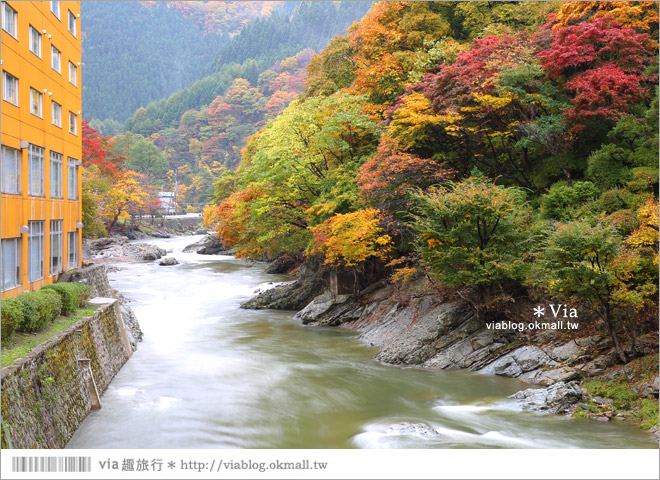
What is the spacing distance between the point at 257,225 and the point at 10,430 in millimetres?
19220

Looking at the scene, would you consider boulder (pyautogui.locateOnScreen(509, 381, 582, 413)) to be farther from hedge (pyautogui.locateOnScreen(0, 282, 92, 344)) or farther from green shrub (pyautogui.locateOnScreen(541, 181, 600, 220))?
hedge (pyautogui.locateOnScreen(0, 282, 92, 344))

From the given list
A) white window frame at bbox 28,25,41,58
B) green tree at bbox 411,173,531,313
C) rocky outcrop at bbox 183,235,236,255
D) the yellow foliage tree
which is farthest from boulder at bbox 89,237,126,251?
green tree at bbox 411,173,531,313

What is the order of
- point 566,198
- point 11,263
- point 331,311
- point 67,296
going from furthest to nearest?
point 331,311 → point 566,198 → point 11,263 → point 67,296

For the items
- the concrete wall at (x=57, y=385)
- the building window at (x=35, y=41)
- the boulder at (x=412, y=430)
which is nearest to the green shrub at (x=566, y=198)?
the boulder at (x=412, y=430)

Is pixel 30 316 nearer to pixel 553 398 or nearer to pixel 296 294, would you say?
pixel 553 398

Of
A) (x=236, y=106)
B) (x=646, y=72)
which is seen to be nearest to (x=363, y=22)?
(x=646, y=72)

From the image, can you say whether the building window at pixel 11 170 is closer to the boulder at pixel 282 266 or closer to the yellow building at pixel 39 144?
the yellow building at pixel 39 144

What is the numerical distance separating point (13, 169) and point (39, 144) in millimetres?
2322

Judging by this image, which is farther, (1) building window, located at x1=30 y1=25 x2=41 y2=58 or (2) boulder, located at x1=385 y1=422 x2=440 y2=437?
(1) building window, located at x1=30 y1=25 x2=41 y2=58

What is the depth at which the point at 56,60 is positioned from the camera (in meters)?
19.0

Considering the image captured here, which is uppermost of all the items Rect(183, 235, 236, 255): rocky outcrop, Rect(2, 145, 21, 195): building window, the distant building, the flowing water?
the distant building

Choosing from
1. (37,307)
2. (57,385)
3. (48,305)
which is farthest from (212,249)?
(57,385)

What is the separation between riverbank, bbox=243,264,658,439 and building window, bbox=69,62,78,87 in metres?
13.5

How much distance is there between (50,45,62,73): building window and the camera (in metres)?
18.5
